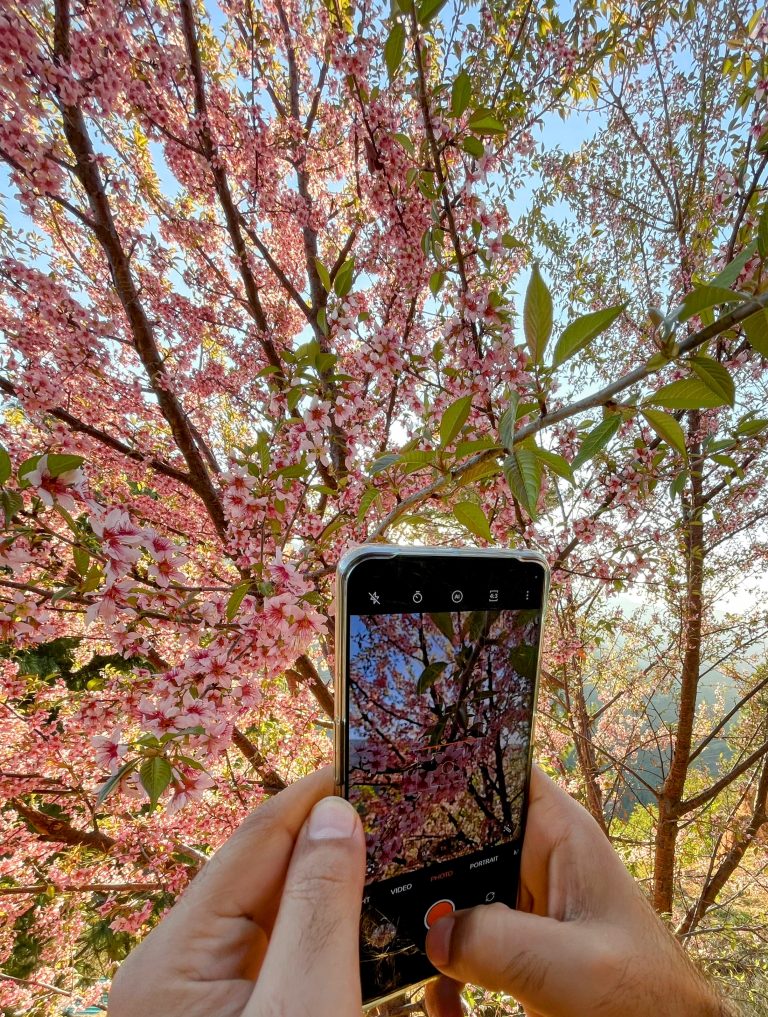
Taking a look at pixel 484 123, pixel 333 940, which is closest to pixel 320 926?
pixel 333 940

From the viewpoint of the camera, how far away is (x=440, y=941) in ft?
2.16

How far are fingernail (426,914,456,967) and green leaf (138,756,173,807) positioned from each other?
1.58ft

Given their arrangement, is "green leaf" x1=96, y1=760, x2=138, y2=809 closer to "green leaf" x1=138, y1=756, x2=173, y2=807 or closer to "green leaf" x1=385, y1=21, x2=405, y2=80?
"green leaf" x1=138, y1=756, x2=173, y2=807

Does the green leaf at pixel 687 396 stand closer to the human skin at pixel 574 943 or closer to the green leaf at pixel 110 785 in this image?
the human skin at pixel 574 943

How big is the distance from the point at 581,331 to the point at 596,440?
5.8 inches

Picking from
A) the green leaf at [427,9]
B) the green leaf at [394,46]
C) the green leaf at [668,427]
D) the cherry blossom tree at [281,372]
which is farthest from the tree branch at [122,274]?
the green leaf at [668,427]

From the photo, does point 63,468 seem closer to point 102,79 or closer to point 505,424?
point 505,424

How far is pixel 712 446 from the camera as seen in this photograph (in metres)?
1.01

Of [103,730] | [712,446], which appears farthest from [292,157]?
[103,730]

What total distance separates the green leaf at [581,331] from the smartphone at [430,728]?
30 cm

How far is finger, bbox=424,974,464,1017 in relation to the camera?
2.45ft

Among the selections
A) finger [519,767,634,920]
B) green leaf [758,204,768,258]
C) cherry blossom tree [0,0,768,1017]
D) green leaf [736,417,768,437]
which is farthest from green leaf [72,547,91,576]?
green leaf [736,417,768,437]

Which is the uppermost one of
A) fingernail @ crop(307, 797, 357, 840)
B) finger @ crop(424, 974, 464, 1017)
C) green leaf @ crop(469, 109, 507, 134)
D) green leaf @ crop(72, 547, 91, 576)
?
green leaf @ crop(469, 109, 507, 134)

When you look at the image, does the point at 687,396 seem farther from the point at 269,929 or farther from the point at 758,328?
the point at 269,929
